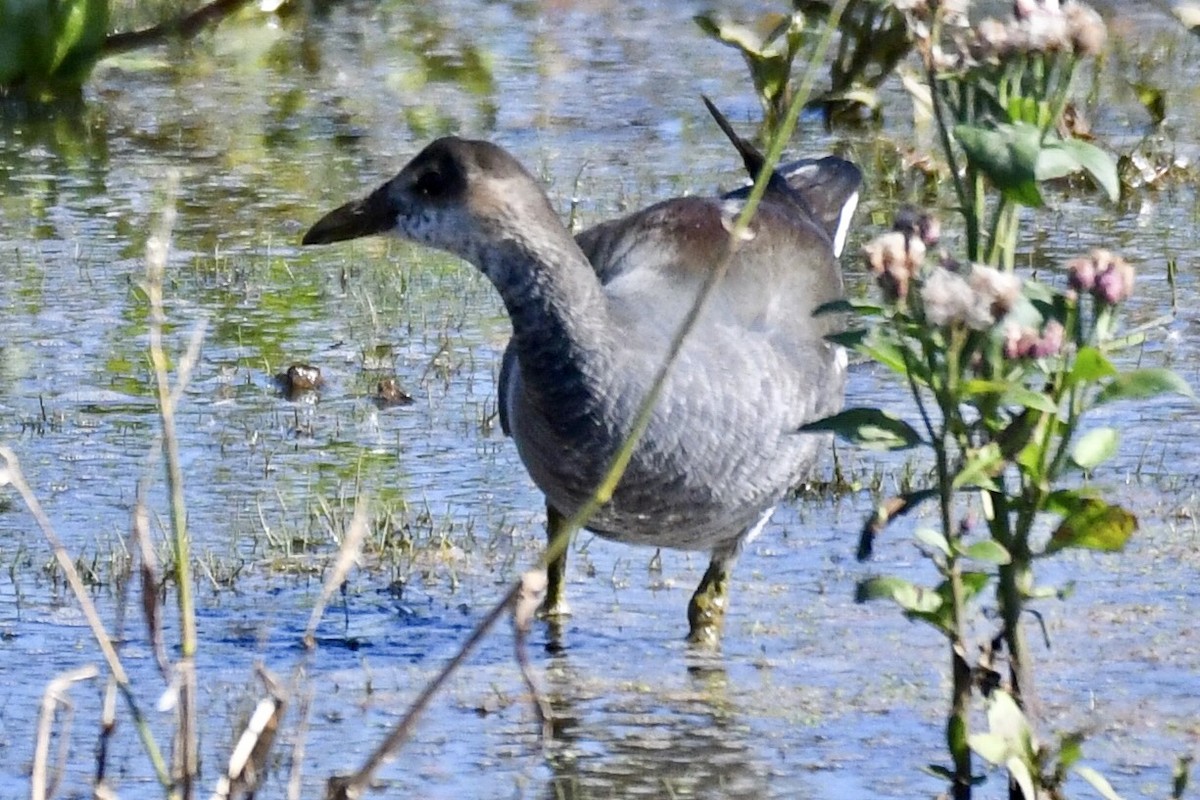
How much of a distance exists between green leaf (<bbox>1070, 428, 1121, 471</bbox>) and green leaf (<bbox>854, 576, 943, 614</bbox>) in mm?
251

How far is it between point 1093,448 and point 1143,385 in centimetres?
17

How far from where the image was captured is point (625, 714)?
3973 mm

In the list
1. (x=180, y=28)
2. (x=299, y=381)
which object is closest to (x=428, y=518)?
(x=299, y=381)

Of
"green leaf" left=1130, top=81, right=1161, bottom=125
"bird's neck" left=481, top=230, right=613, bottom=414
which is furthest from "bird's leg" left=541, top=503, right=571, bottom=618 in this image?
"green leaf" left=1130, top=81, right=1161, bottom=125

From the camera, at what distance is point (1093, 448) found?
9.46 feet

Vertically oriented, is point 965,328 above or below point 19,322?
above

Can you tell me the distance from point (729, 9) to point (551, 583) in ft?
20.2

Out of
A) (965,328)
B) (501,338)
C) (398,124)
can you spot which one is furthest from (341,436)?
(398,124)

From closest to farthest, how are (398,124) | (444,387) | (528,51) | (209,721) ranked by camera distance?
1. (209,721)
2. (444,387)
3. (398,124)
4. (528,51)

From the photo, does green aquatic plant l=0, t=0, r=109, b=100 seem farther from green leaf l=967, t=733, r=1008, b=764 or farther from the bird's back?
green leaf l=967, t=733, r=1008, b=764

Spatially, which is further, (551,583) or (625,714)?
(551,583)

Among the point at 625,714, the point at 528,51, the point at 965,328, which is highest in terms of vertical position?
the point at 965,328

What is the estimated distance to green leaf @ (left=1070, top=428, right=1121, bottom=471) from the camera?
2.86m

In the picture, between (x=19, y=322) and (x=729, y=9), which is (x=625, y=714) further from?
(x=729, y=9)
